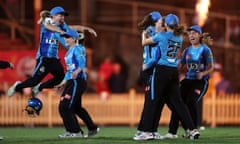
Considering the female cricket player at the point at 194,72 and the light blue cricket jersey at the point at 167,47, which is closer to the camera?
the light blue cricket jersey at the point at 167,47

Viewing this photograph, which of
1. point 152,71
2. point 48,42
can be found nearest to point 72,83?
point 48,42

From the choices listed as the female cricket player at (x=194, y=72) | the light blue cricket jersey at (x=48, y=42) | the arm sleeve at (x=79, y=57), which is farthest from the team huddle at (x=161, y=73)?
the light blue cricket jersey at (x=48, y=42)

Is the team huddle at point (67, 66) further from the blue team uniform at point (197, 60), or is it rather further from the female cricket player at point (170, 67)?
the blue team uniform at point (197, 60)

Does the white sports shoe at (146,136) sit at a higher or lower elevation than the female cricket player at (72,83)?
lower

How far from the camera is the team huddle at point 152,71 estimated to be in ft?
51.8

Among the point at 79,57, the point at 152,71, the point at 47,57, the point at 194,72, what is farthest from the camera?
the point at 47,57

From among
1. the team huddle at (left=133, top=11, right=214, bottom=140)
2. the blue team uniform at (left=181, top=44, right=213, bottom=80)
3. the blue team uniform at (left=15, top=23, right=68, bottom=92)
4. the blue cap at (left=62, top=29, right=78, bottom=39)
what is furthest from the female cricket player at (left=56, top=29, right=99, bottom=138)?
the blue team uniform at (left=181, top=44, right=213, bottom=80)

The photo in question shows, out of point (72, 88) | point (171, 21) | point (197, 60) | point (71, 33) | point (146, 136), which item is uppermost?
point (171, 21)

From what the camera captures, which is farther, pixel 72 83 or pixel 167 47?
pixel 72 83

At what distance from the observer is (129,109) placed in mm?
27047

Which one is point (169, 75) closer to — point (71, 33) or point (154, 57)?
point (154, 57)

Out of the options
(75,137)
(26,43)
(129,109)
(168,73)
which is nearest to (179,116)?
(168,73)

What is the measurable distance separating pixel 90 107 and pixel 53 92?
4.00 feet

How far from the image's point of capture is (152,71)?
15.9m
